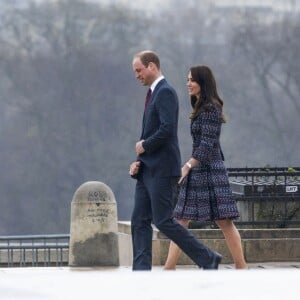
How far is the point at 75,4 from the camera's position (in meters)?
29.1

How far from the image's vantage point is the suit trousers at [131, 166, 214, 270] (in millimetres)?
6469

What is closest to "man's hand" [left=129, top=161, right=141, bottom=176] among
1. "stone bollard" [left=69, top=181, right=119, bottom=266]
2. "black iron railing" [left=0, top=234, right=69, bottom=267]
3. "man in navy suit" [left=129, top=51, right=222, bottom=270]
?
"man in navy suit" [left=129, top=51, right=222, bottom=270]

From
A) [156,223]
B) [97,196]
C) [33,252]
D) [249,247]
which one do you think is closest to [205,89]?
[156,223]

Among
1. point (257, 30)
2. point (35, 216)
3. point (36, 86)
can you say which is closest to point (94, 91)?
point (36, 86)

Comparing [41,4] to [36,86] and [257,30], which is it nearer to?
[36,86]

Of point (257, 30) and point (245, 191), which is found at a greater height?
point (257, 30)

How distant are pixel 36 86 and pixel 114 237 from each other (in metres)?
18.2

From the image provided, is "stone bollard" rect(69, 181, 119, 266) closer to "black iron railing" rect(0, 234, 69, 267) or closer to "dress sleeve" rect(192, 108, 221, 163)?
"dress sleeve" rect(192, 108, 221, 163)

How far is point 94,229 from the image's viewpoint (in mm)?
9930

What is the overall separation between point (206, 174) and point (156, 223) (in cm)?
81

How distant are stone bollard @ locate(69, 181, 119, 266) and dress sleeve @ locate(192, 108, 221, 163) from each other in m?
2.84

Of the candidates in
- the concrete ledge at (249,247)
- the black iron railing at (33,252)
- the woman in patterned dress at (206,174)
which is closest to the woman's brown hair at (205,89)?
the woman in patterned dress at (206,174)

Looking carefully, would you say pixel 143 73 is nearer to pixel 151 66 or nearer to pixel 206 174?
pixel 151 66

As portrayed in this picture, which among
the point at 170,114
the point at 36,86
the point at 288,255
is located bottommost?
the point at 288,255
